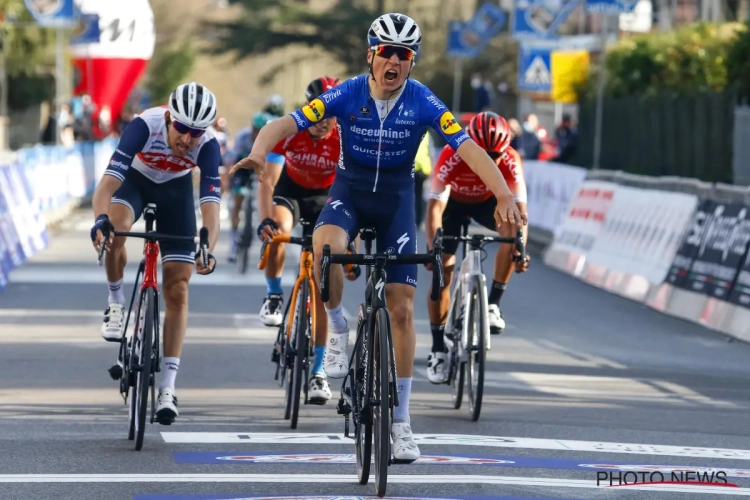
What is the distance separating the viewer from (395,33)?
8.66m

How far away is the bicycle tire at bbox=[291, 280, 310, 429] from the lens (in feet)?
34.4

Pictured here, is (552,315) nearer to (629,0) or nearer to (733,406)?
(733,406)

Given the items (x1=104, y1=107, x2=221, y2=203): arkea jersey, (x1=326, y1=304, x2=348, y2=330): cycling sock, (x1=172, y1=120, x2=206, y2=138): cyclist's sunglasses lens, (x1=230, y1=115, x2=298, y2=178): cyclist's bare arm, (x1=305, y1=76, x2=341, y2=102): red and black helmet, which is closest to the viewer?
(x1=230, y1=115, x2=298, y2=178): cyclist's bare arm

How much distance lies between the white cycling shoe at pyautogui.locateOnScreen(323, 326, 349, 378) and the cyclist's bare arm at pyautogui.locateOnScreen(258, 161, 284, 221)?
252 cm

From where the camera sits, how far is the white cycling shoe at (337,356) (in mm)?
9039

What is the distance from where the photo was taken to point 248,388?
40.4 ft

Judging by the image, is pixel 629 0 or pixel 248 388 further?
pixel 629 0

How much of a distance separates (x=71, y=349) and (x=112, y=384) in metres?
2.05

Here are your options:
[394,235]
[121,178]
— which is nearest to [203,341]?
[121,178]

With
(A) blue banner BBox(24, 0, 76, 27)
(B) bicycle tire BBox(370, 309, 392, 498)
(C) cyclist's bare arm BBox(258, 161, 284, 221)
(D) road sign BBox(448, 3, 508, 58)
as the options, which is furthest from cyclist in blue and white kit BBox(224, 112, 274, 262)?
(D) road sign BBox(448, 3, 508, 58)

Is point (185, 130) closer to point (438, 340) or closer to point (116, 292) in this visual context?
point (116, 292)

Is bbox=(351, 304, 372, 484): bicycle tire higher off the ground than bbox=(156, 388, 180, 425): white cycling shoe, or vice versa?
bbox=(351, 304, 372, 484): bicycle tire

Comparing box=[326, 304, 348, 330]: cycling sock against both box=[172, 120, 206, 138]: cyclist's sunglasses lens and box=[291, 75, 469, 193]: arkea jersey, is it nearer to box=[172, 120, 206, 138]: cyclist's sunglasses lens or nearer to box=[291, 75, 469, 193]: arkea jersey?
box=[291, 75, 469, 193]: arkea jersey
